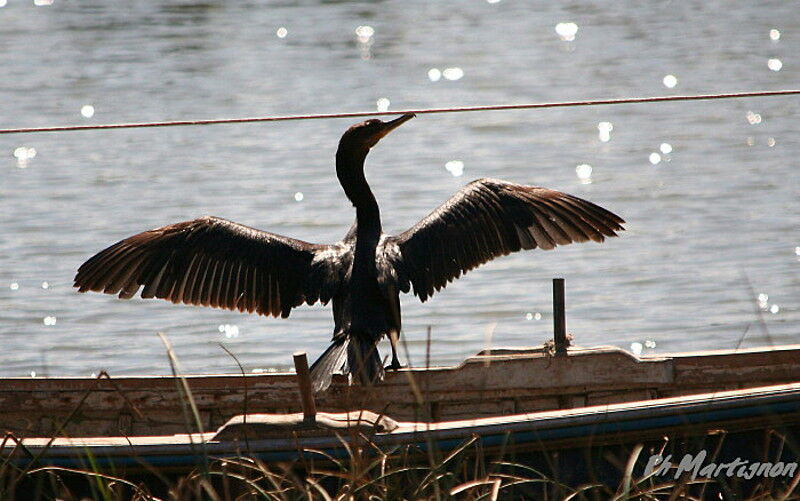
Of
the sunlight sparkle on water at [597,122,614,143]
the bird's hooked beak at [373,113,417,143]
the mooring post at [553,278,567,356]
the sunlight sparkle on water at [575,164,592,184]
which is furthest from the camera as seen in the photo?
the sunlight sparkle on water at [597,122,614,143]

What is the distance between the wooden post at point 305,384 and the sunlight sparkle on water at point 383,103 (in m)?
11.2

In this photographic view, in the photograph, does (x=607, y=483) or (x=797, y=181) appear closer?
(x=607, y=483)

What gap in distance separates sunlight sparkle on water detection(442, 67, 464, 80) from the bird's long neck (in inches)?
437

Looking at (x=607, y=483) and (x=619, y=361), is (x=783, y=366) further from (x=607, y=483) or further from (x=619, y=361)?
(x=607, y=483)

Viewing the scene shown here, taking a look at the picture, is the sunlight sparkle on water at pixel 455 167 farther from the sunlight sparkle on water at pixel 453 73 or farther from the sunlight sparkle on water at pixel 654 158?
the sunlight sparkle on water at pixel 453 73

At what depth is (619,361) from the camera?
618 centimetres

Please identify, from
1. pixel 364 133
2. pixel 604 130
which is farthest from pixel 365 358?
pixel 604 130

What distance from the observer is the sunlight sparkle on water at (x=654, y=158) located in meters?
13.7

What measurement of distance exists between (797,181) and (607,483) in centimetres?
811

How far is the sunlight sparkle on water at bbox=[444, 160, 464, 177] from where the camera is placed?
13633mm

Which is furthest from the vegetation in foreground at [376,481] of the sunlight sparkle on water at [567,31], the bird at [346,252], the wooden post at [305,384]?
the sunlight sparkle on water at [567,31]

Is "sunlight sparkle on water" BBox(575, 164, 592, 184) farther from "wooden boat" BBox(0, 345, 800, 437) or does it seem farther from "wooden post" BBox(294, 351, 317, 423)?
"wooden post" BBox(294, 351, 317, 423)

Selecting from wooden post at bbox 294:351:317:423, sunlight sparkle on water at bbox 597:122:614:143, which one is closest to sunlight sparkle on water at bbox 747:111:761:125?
sunlight sparkle on water at bbox 597:122:614:143

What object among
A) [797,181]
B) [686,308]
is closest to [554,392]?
[686,308]
